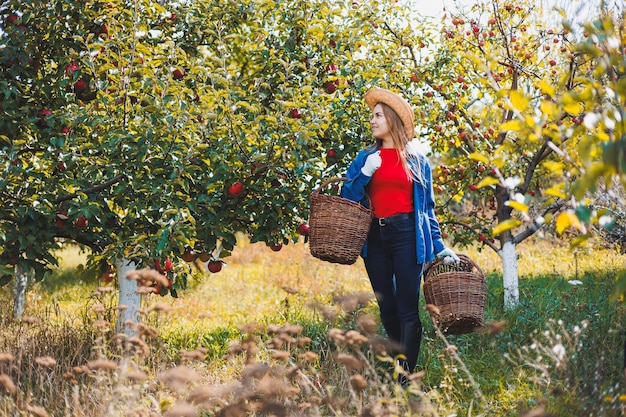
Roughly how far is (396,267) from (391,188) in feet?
1.50

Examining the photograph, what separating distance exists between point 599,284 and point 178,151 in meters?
4.24

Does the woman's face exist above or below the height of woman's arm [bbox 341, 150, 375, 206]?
above

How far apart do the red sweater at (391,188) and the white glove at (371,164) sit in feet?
0.21

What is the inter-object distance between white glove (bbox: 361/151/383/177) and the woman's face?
0.17 m

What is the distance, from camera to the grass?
2.91 meters

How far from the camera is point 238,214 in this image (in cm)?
459

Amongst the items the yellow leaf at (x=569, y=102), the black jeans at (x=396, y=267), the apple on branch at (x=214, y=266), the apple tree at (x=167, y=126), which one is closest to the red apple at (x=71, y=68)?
the apple tree at (x=167, y=126)

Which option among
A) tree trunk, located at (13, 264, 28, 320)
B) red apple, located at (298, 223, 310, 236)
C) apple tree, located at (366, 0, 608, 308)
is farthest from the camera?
tree trunk, located at (13, 264, 28, 320)

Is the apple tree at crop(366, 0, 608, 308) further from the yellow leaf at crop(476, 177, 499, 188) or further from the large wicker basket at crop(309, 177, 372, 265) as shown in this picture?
the yellow leaf at crop(476, 177, 499, 188)

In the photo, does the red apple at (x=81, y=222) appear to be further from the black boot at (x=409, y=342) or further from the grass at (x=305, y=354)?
the black boot at (x=409, y=342)

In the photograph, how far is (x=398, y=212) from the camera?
405 centimetres

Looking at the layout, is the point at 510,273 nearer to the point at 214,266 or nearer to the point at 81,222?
the point at 214,266

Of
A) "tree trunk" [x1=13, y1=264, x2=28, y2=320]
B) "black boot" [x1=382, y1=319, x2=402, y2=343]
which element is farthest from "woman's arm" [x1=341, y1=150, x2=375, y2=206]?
"tree trunk" [x1=13, y1=264, x2=28, y2=320]

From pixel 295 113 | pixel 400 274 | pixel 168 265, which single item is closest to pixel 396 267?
pixel 400 274
